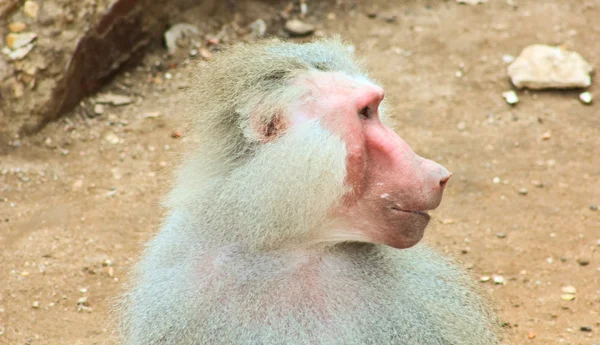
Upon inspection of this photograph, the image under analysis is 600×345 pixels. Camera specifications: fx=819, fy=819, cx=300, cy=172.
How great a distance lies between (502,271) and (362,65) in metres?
1.60

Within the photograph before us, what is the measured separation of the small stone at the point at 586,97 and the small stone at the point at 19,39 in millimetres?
3233

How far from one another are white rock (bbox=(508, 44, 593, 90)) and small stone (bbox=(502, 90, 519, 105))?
64 millimetres

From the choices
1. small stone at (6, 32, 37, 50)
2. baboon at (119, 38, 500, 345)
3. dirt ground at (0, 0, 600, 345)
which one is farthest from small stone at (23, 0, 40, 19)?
baboon at (119, 38, 500, 345)

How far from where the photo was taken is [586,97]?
16.4 feet

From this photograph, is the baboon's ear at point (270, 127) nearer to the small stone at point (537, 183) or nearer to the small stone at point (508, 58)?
the small stone at point (537, 183)

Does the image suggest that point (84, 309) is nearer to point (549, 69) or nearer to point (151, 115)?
point (151, 115)

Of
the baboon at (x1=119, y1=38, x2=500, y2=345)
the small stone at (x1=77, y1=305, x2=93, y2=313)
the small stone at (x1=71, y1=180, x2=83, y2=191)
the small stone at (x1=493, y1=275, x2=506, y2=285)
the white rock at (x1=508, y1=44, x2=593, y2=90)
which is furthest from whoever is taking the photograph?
the white rock at (x1=508, y1=44, x2=593, y2=90)

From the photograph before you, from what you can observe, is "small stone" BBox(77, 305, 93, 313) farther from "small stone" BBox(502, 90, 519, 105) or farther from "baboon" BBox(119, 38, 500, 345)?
"small stone" BBox(502, 90, 519, 105)

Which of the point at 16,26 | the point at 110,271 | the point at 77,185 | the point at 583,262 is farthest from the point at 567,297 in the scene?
the point at 16,26

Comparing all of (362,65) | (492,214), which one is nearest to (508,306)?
(492,214)

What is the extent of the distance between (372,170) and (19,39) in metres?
2.90

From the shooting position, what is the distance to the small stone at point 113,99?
4.97m

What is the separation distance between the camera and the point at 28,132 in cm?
460

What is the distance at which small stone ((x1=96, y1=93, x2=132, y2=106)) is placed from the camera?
4.97 meters
